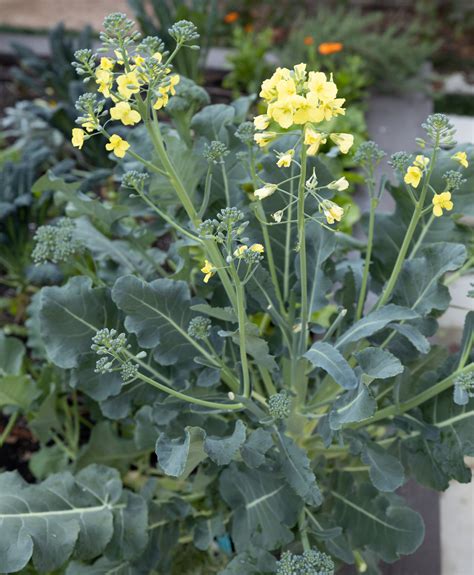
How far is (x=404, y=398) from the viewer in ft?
5.27

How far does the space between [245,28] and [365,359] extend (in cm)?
309

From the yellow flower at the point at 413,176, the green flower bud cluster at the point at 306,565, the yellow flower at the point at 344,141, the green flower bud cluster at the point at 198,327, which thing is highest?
the yellow flower at the point at 344,141

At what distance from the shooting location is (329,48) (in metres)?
3.28

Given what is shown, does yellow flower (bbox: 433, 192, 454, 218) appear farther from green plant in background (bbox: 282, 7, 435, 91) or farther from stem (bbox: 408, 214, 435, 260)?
green plant in background (bbox: 282, 7, 435, 91)

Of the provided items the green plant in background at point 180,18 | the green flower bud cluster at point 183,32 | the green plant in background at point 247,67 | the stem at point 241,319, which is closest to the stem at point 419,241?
the stem at point 241,319

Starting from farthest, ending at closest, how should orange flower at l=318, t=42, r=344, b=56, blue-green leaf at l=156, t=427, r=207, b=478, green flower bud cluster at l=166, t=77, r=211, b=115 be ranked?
orange flower at l=318, t=42, r=344, b=56 → green flower bud cluster at l=166, t=77, r=211, b=115 → blue-green leaf at l=156, t=427, r=207, b=478

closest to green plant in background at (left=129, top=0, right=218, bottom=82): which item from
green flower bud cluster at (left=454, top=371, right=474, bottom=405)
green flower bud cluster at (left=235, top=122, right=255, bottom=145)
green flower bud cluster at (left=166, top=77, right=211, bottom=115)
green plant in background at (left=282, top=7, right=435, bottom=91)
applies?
green plant in background at (left=282, top=7, right=435, bottom=91)

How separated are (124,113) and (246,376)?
536mm

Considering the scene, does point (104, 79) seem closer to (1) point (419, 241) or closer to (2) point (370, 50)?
(1) point (419, 241)

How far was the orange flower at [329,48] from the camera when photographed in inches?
129

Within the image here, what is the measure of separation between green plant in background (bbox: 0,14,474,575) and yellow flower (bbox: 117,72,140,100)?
61 millimetres

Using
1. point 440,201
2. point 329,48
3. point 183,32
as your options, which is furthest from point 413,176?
point 329,48

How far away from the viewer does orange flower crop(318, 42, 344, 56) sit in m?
3.27

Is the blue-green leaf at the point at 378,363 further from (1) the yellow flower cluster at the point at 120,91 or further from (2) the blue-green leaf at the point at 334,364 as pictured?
(1) the yellow flower cluster at the point at 120,91
